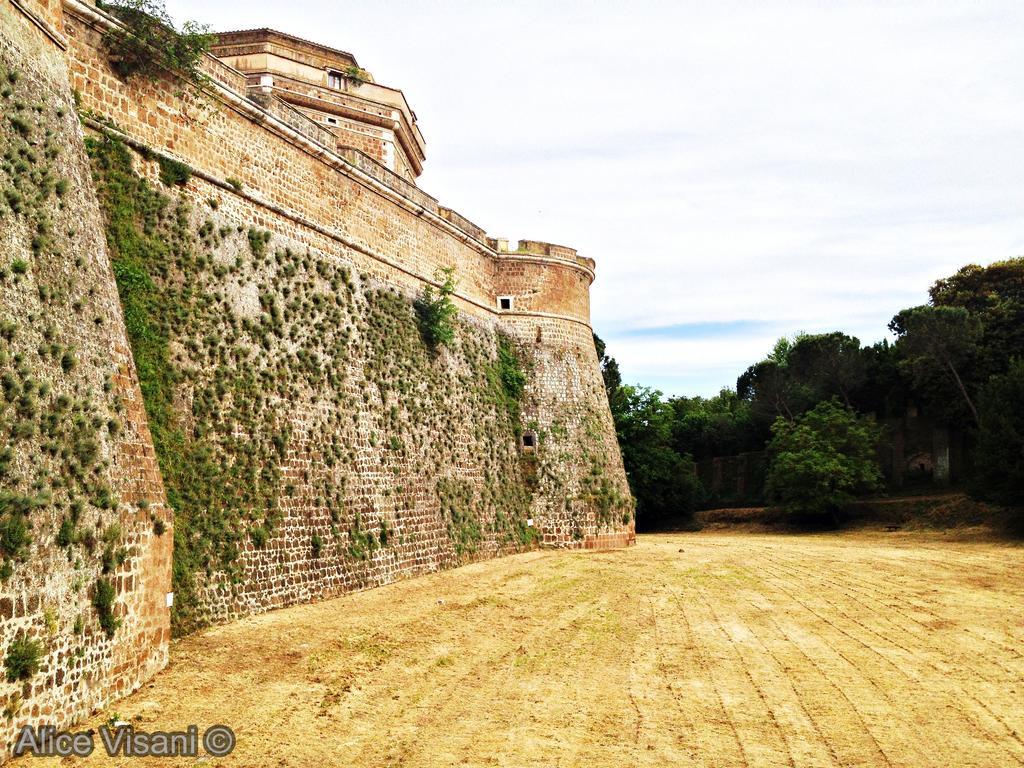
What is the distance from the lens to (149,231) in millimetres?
12305

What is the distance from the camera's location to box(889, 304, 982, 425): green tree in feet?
118

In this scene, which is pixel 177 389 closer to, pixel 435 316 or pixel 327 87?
pixel 435 316

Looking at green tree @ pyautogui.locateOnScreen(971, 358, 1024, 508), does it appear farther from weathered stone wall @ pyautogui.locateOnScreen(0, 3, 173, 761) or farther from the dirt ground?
weathered stone wall @ pyautogui.locateOnScreen(0, 3, 173, 761)

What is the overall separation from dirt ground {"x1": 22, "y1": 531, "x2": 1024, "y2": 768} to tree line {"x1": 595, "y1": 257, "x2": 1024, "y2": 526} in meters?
18.6

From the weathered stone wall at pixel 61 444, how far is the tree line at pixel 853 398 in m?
28.3

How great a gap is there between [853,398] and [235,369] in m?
36.0

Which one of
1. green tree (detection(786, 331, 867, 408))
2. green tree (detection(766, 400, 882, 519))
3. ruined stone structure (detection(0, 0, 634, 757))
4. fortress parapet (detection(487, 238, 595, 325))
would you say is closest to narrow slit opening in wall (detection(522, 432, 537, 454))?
ruined stone structure (detection(0, 0, 634, 757))

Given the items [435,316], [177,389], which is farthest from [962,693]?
[435,316]

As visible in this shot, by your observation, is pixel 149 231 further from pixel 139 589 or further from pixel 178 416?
pixel 139 589

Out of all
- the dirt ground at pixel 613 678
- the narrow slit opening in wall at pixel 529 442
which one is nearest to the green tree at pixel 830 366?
the narrow slit opening in wall at pixel 529 442

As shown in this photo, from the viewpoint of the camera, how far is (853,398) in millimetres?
41719

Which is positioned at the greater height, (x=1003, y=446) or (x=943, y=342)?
(x=943, y=342)

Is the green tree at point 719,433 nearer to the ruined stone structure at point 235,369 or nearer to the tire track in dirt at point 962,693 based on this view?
the ruined stone structure at point 235,369

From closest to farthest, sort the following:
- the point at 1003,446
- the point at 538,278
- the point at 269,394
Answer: the point at 269,394, the point at 1003,446, the point at 538,278
